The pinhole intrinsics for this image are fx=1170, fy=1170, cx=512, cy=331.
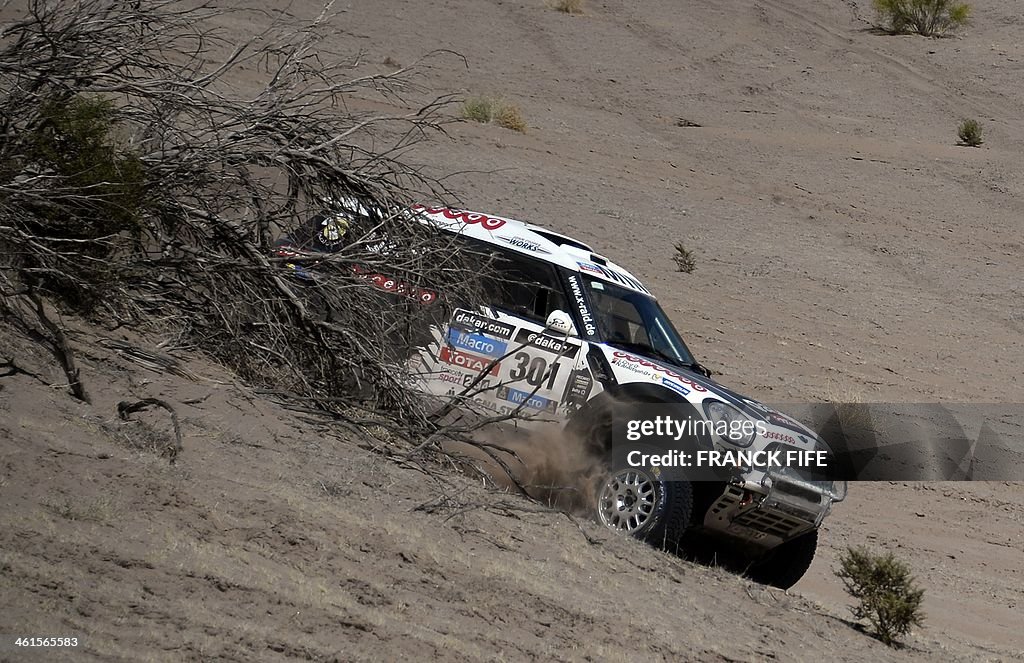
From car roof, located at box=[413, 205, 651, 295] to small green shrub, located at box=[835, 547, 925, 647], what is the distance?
2.74 metres

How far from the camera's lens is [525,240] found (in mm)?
9062

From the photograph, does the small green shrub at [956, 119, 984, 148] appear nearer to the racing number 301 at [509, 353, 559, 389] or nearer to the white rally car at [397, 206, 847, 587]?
the white rally car at [397, 206, 847, 587]

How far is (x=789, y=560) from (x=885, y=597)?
42.5 inches

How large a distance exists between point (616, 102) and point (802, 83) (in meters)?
6.07

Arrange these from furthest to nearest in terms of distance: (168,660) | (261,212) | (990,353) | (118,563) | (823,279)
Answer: (823,279) < (990,353) < (261,212) < (118,563) < (168,660)

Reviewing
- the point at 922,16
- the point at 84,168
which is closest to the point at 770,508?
the point at 84,168

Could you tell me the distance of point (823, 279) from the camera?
19.9m

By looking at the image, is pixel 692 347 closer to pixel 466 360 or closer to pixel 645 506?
pixel 466 360

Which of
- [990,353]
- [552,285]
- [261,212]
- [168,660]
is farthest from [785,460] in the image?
[990,353]

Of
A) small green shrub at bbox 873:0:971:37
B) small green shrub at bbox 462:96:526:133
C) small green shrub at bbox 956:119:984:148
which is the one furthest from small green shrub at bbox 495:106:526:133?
small green shrub at bbox 873:0:971:37

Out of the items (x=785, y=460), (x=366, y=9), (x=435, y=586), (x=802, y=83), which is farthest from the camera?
(x=366, y=9)

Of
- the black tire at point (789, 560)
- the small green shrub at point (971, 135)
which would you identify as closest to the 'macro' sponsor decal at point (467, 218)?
the black tire at point (789, 560)

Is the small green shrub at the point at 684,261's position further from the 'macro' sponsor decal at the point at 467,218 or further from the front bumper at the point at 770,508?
the front bumper at the point at 770,508

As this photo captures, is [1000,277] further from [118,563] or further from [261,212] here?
[118,563]
